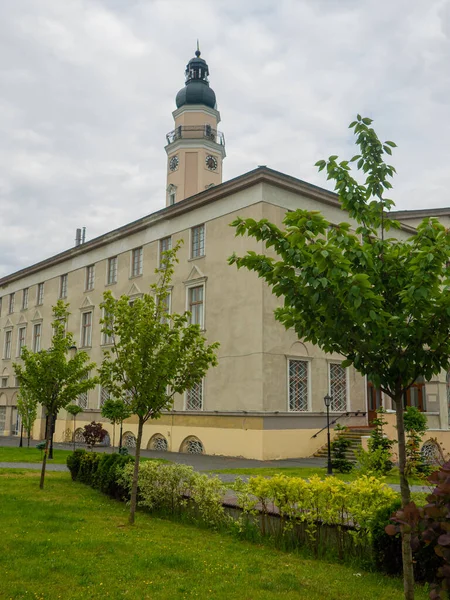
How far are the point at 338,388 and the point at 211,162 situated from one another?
22.7m

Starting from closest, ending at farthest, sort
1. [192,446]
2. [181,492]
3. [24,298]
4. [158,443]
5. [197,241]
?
1. [181,492]
2. [192,446]
3. [158,443]
4. [197,241]
5. [24,298]

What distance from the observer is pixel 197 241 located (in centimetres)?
2744

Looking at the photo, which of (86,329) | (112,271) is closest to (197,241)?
(112,271)

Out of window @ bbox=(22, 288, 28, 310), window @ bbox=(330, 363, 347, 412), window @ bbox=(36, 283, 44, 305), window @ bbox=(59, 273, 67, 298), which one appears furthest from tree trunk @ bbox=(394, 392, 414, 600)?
window @ bbox=(22, 288, 28, 310)

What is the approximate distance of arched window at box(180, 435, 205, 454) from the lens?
2472 centimetres

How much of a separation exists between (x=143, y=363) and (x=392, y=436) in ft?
46.3

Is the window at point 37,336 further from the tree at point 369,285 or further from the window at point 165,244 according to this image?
the tree at point 369,285

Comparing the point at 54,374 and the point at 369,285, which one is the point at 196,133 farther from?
the point at 369,285

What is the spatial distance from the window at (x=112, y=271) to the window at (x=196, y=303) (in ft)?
25.3

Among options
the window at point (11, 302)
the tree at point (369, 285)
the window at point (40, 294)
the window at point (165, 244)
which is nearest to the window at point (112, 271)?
the window at point (165, 244)

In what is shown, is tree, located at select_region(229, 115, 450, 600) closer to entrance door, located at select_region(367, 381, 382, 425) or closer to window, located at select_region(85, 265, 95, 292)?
entrance door, located at select_region(367, 381, 382, 425)

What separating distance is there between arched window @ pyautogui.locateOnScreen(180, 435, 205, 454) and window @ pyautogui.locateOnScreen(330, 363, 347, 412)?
6.24 meters

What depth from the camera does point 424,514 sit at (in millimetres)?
3432

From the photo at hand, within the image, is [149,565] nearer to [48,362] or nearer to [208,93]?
[48,362]
